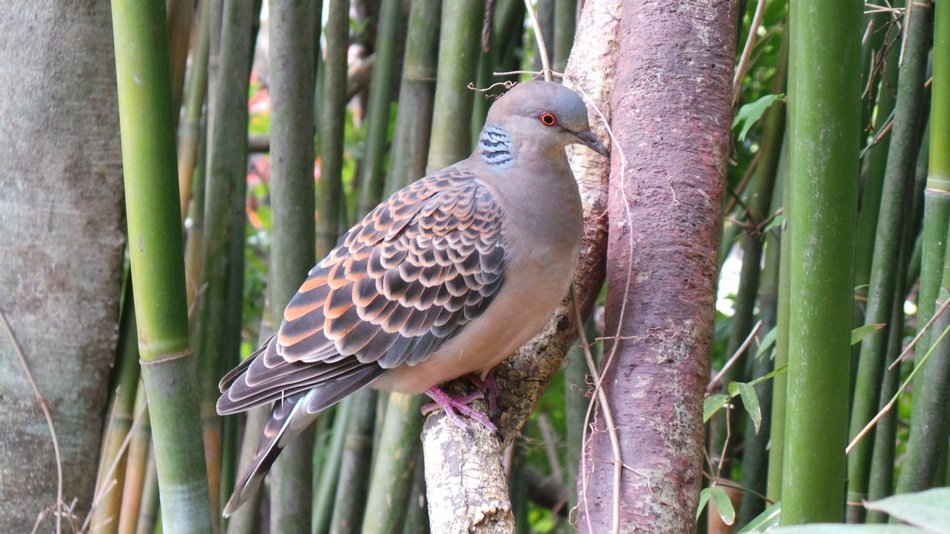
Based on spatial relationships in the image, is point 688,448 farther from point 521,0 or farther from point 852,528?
point 521,0

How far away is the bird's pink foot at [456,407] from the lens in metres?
1.89

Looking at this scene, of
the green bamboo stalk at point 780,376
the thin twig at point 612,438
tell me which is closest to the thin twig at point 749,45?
the green bamboo stalk at point 780,376

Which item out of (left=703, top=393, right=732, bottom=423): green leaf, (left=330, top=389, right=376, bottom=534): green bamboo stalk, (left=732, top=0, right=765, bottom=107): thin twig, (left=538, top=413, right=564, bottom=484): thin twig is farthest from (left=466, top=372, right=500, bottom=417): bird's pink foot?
(left=538, top=413, right=564, bottom=484): thin twig

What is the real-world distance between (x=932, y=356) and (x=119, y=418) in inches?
69.6

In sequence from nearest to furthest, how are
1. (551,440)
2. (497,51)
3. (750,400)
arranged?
(750,400)
(497,51)
(551,440)

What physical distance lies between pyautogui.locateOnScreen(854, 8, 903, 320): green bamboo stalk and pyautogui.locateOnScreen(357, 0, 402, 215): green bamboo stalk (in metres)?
1.21

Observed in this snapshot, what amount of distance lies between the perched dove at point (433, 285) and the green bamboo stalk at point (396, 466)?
2.9 inches


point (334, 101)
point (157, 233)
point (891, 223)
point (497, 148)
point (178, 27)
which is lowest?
point (157, 233)

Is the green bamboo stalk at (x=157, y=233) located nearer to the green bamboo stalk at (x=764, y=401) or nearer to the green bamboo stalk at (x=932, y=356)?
the green bamboo stalk at (x=932, y=356)

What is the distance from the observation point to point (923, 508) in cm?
65

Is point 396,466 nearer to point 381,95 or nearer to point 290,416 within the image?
point 290,416

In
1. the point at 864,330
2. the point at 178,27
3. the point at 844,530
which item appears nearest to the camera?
the point at 844,530

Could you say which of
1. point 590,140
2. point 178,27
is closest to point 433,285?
point 590,140

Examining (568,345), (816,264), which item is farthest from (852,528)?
(568,345)
